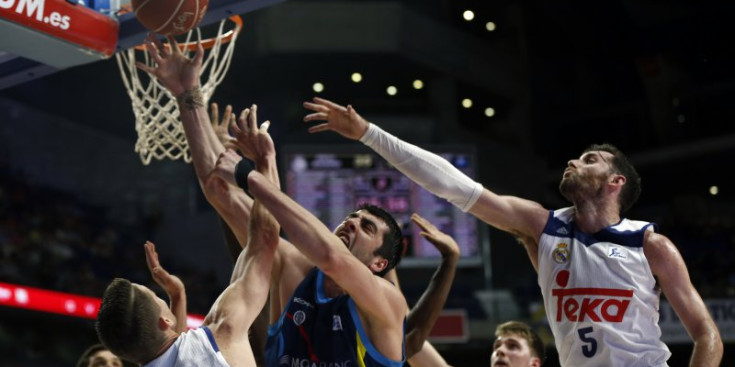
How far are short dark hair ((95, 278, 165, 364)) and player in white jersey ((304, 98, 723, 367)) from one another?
0.92 meters

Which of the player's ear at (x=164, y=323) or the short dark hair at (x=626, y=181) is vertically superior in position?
the short dark hair at (x=626, y=181)

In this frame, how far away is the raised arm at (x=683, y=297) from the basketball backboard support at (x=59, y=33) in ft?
6.66

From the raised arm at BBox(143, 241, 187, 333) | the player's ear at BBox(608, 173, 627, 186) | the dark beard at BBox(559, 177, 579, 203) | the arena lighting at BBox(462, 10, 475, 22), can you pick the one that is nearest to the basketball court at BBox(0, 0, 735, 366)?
the arena lighting at BBox(462, 10, 475, 22)

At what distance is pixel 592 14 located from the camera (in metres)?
19.7

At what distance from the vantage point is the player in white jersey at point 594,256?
3.41 m

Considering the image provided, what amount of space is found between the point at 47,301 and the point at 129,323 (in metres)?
8.18

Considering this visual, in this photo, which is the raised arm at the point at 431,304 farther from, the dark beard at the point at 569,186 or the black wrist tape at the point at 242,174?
the black wrist tape at the point at 242,174

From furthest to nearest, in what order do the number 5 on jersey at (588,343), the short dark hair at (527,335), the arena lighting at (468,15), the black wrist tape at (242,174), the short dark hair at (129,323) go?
the arena lighting at (468,15) < the short dark hair at (527,335) < the number 5 on jersey at (588,343) < the black wrist tape at (242,174) < the short dark hair at (129,323)

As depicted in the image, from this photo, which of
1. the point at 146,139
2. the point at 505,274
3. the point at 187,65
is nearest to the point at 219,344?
the point at 187,65

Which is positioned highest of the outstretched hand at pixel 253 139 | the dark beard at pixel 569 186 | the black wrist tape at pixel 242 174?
the outstretched hand at pixel 253 139

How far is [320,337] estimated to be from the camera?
311 centimetres

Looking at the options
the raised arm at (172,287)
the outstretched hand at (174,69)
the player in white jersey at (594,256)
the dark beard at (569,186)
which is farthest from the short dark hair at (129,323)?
the dark beard at (569,186)

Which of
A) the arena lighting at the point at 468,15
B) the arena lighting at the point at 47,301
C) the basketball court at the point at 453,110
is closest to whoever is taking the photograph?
the arena lighting at the point at 47,301

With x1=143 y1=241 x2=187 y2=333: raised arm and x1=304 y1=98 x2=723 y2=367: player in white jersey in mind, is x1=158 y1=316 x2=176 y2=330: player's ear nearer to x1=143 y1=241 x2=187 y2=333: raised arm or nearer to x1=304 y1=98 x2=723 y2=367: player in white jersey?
x1=143 y1=241 x2=187 y2=333: raised arm
